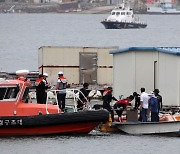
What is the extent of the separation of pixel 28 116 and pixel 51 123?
77 cm

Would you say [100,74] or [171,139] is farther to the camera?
[100,74]

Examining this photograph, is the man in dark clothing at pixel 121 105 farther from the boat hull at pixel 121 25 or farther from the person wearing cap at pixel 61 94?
the boat hull at pixel 121 25

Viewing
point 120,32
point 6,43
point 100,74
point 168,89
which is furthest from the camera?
point 120,32

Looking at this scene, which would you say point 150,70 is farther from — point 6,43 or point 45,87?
point 6,43

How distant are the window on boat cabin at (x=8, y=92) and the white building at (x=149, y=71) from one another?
6.93 meters

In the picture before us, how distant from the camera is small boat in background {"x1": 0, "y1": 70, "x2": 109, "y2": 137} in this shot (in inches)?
1410

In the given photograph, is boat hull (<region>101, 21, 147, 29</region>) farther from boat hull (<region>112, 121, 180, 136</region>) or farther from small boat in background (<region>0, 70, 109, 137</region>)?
small boat in background (<region>0, 70, 109, 137</region>)

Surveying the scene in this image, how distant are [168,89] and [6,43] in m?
92.0

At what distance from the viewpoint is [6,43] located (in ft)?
433

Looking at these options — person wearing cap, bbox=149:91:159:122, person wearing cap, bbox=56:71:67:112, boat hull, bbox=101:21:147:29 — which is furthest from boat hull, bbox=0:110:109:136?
boat hull, bbox=101:21:147:29

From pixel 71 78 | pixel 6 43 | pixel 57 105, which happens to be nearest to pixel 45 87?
pixel 57 105

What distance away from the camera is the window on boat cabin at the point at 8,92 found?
35938mm

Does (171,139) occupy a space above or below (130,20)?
below

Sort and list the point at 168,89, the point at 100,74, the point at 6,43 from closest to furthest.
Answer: the point at 168,89
the point at 100,74
the point at 6,43
